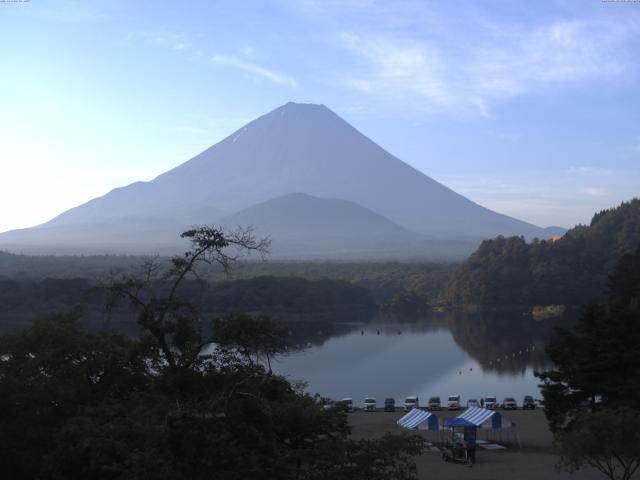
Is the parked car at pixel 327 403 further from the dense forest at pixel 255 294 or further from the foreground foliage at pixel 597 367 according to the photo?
the dense forest at pixel 255 294

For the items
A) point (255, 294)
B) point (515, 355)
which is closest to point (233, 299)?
point (255, 294)

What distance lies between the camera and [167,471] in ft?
15.6

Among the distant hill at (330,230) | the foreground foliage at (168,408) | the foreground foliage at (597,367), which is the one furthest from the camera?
the distant hill at (330,230)

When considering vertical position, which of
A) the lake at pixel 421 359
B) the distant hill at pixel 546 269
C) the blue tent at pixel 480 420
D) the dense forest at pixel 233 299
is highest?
the distant hill at pixel 546 269

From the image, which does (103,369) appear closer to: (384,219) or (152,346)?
(152,346)

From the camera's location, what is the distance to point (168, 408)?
224 inches

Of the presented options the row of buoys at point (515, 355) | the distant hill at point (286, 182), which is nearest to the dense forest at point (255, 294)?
the row of buoys at point (515, 355)

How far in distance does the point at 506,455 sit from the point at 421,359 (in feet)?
45.5

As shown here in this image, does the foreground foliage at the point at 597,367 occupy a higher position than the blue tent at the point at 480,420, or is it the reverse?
the foreground foliage at the point at 597,367

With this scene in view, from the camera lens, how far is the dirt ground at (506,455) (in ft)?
34.0

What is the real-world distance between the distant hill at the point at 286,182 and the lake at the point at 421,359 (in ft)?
295

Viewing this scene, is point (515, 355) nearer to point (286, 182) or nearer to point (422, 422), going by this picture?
point (422, 422)

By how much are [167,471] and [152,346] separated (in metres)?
2.58

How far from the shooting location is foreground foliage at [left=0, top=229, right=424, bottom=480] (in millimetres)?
5145
